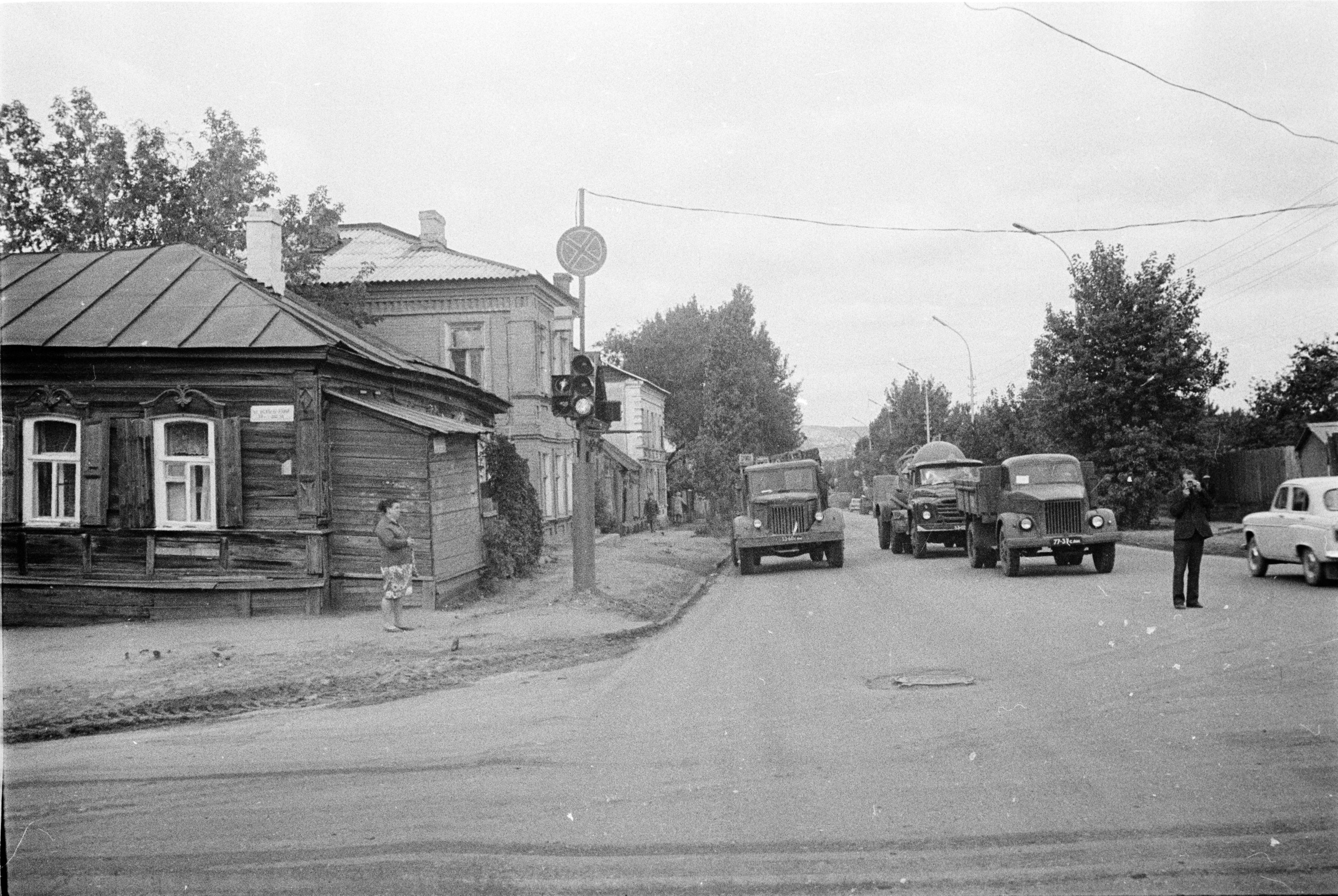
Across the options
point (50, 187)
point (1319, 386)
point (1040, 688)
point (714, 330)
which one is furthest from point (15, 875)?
point (714, 330)

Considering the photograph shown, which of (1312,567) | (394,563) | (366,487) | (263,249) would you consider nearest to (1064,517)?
(1312,567)

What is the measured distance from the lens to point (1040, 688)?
8734mm

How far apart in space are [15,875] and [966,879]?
4.47 meters

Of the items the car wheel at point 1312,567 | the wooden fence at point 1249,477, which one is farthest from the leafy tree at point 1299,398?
the car wheel at point 1312,567

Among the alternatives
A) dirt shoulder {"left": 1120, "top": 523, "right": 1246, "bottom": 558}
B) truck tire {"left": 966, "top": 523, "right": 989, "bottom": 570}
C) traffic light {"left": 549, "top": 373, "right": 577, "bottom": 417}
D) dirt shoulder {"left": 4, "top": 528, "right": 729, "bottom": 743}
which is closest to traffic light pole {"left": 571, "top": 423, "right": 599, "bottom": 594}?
dirt shoulder {"left": 4, "top": 528, "right": 729, "bottom": 743}

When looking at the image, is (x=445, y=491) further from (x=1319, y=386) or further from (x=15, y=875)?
(x=1319, y=386)

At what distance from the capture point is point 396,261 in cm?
3516

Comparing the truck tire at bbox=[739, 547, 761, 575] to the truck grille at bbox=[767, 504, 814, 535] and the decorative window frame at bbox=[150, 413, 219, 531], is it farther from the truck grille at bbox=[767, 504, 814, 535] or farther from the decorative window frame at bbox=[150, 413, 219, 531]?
the decorative window frame at bbox=[150, 413, 219, 531]

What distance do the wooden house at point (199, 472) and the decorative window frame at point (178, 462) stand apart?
3cm

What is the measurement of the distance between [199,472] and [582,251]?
6.72 meters

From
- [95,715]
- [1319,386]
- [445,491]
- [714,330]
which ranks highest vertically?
[714,330]

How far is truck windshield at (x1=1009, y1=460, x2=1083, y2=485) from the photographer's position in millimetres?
20328

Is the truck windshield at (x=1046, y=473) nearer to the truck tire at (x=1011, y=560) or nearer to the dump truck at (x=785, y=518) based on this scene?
the truck tire at (x=1011, y=560)

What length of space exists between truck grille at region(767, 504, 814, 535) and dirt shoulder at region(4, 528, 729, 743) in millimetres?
5967
